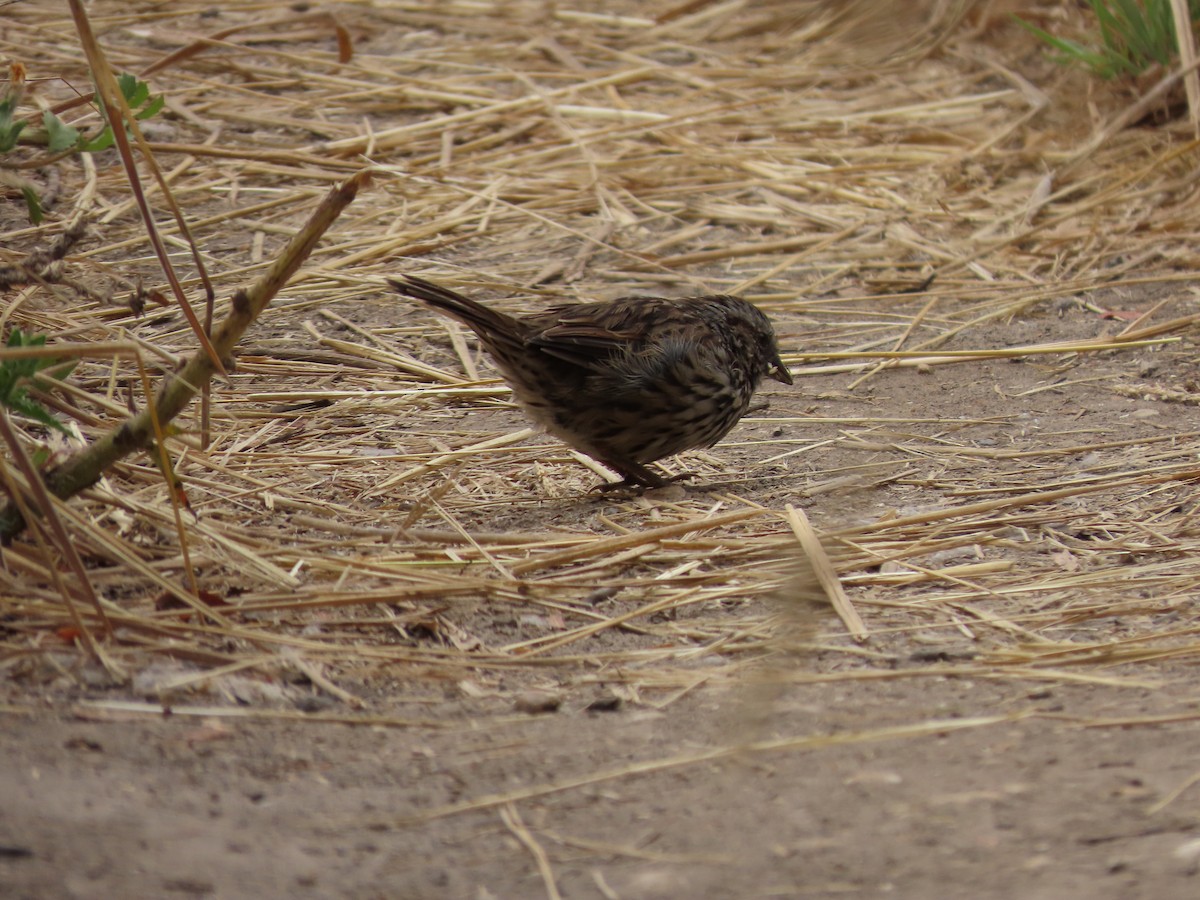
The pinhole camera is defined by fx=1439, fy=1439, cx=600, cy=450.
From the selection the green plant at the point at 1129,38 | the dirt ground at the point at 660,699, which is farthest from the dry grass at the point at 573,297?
the green plant at the point at 1129,38

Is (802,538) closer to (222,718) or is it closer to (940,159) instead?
(222,718)

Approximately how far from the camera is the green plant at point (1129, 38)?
6.55 metres

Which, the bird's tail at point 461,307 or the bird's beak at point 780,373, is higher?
the bird's tail at point 461,307

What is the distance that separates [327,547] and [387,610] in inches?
13.5

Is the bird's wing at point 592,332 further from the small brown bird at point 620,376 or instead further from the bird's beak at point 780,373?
the bird's beak at point 780,373

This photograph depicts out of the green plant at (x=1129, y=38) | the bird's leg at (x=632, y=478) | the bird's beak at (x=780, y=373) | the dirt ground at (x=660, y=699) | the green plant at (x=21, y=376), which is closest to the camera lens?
the dirt ground at (x=660, y=699)

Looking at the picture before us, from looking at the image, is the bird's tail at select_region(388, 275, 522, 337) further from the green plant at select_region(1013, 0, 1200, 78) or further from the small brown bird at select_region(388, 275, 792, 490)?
the green plant at select_region(1013, 0, 1200, 78)

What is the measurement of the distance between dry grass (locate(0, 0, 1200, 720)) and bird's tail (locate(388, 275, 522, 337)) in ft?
1.49

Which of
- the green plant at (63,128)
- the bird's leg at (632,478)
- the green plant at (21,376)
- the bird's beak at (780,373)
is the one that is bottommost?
the bird's leg at (632,478)

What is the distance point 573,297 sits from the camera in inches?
215

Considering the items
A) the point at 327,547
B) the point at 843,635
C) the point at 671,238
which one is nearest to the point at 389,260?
the point at 671,238

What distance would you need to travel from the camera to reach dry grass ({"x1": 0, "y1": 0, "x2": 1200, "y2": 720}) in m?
2.89

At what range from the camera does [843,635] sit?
302 centimetres

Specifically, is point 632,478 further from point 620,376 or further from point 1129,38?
point 1129,38
